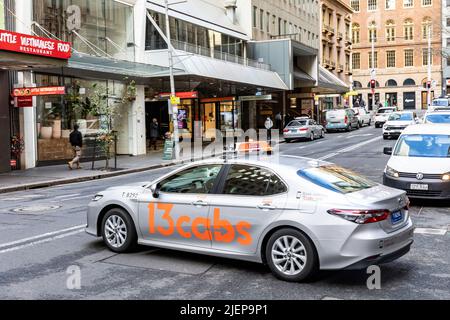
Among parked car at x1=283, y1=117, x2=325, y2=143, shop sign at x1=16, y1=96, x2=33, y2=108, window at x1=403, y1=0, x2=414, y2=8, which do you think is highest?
window at x1=403, y1=0, x2=414, y2=8

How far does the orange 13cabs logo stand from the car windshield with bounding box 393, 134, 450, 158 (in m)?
7.70

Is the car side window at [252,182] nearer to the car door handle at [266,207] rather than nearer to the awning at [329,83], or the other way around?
the car door handle at [266,207]

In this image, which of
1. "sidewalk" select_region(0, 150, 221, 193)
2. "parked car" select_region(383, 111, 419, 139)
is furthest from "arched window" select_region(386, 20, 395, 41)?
"sidewalk" select_region(0, 150, 221, 193)

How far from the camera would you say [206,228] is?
681 centimetres

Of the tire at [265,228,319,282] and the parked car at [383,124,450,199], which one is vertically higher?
the parked car at [383,124,450,199]

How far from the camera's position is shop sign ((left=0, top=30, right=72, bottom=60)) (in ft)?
58.2

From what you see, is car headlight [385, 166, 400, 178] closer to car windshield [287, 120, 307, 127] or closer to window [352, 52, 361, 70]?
car windshield [287, 120, 307, 127]

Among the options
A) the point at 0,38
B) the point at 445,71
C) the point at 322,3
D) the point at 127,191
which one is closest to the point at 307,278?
the point at 127,191

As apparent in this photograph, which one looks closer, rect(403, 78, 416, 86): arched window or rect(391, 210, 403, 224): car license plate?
rect(391, 210, 403, 224): car license plate

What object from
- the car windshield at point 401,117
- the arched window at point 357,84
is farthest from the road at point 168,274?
the arched window at point 357,84

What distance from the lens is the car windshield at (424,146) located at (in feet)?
42.1

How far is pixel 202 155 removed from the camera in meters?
28.7

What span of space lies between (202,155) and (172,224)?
21588mm
